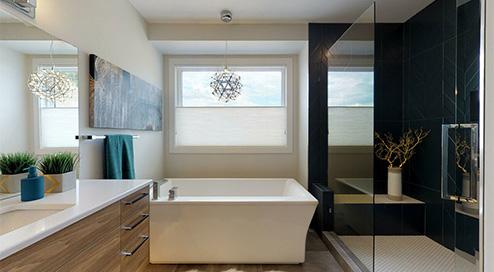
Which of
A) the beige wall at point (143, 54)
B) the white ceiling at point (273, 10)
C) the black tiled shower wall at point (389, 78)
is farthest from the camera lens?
the black tiled shower wall at point (389, 78)

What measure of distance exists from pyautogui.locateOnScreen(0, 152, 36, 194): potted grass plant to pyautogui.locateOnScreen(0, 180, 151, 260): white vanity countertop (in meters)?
0.06

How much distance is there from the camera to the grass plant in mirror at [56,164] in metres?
1.57

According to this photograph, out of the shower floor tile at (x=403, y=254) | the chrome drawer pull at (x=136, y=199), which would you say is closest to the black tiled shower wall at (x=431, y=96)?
the shower floor tile at (x=403, y=254)

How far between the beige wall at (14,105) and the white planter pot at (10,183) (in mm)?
124

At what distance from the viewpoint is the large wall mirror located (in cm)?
135

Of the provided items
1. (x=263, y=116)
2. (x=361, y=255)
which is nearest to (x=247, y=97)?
(x=263, y=116)

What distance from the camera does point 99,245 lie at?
1309 mm

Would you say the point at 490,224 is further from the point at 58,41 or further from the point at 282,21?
the point at 282,21

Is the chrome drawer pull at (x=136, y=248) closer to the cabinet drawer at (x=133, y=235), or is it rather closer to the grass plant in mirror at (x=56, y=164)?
the cabinet drawer at (x=133, y=235)

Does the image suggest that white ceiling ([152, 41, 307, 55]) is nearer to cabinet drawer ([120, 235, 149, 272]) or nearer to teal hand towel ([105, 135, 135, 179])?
teal hand towel ([105, 135, 135, 179])

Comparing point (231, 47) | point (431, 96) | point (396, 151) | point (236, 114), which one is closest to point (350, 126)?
point (396, 151)

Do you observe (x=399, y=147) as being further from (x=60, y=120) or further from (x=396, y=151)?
(x=60, y=120)

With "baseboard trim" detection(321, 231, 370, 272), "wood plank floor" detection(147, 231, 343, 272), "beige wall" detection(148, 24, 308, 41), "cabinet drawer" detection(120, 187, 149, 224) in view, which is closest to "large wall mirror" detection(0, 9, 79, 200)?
"cabinet drawer" detection(120, 187, 149, 224)

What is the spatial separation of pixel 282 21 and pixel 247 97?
1071 mm
